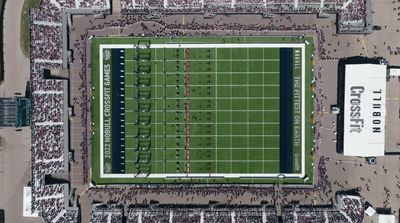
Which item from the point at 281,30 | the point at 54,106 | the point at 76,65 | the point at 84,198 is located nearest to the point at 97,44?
the point at 76,65

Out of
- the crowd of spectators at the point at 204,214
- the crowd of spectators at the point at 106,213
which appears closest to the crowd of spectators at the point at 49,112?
the crowd of spectators at the point at 106,213

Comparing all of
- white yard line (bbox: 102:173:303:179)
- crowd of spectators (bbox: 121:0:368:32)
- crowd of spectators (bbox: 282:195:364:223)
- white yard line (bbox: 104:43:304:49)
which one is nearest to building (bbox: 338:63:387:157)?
crowd of spectators (bbox: 121:0:368:32)

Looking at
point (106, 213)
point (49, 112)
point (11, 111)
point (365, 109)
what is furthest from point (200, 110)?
point (11, 111)

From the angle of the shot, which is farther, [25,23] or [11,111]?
[25,23]

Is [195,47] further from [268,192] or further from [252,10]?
[268,192]

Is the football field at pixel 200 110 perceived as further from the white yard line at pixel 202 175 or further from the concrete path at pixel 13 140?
the concrete path at pixel 13 140

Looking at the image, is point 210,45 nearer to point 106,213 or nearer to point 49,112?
point 49,112
